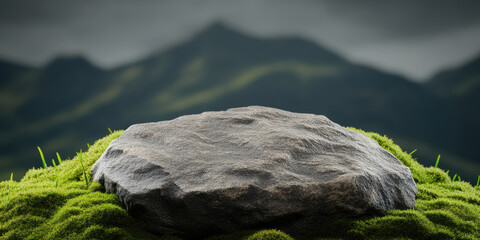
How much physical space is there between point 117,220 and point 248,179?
1643 mm

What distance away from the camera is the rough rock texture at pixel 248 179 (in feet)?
13.7

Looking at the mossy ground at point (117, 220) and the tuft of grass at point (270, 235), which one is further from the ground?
the mossy ground at point (117, 220)

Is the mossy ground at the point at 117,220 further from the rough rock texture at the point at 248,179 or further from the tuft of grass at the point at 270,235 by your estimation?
the rough rock texture at the point at 248,179

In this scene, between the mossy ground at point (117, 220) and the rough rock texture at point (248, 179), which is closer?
the rough rock texture at point (248, 179)

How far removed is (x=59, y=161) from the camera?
7418 mm

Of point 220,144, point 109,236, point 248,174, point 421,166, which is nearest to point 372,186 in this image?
point 248,174

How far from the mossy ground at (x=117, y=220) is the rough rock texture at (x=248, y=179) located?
0.14 m

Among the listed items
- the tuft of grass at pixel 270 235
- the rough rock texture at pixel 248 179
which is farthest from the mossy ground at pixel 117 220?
the rough rock texture at pixel 248 179

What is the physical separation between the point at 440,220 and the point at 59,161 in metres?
6.54

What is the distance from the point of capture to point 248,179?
428 centimetres

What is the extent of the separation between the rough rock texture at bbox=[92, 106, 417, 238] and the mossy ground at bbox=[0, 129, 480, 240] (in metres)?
0.14

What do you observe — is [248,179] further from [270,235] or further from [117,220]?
[117,220]

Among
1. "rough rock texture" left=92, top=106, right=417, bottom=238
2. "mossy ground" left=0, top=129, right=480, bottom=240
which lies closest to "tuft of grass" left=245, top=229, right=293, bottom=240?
"mossy ground" left=0, top=129, right=480, bottom=240

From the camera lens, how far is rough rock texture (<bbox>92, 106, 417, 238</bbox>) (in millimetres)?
4176
